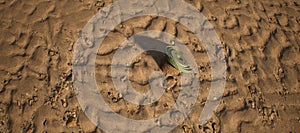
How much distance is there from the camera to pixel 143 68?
3.51m

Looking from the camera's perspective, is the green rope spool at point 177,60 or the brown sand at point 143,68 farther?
the green rope spool at point 177,60

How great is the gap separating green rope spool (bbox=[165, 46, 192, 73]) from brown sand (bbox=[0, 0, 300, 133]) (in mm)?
142

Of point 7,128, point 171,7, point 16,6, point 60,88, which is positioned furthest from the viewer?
point 171,7

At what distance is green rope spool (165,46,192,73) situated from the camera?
3.36 metres

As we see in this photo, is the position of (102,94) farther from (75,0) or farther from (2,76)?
(75,0)

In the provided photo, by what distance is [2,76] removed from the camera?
3.25 meters

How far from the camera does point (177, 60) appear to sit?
11.2 ft

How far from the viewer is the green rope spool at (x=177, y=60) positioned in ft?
11.0

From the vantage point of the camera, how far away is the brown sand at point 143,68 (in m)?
3.11

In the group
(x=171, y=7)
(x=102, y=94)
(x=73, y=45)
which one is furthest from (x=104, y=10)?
(x=102, y=94)

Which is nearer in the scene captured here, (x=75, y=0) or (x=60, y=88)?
(x=60, y=88)

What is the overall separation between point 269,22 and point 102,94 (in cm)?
293

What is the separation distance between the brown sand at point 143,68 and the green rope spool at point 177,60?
142mm

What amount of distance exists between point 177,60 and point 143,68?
47 centimetres
